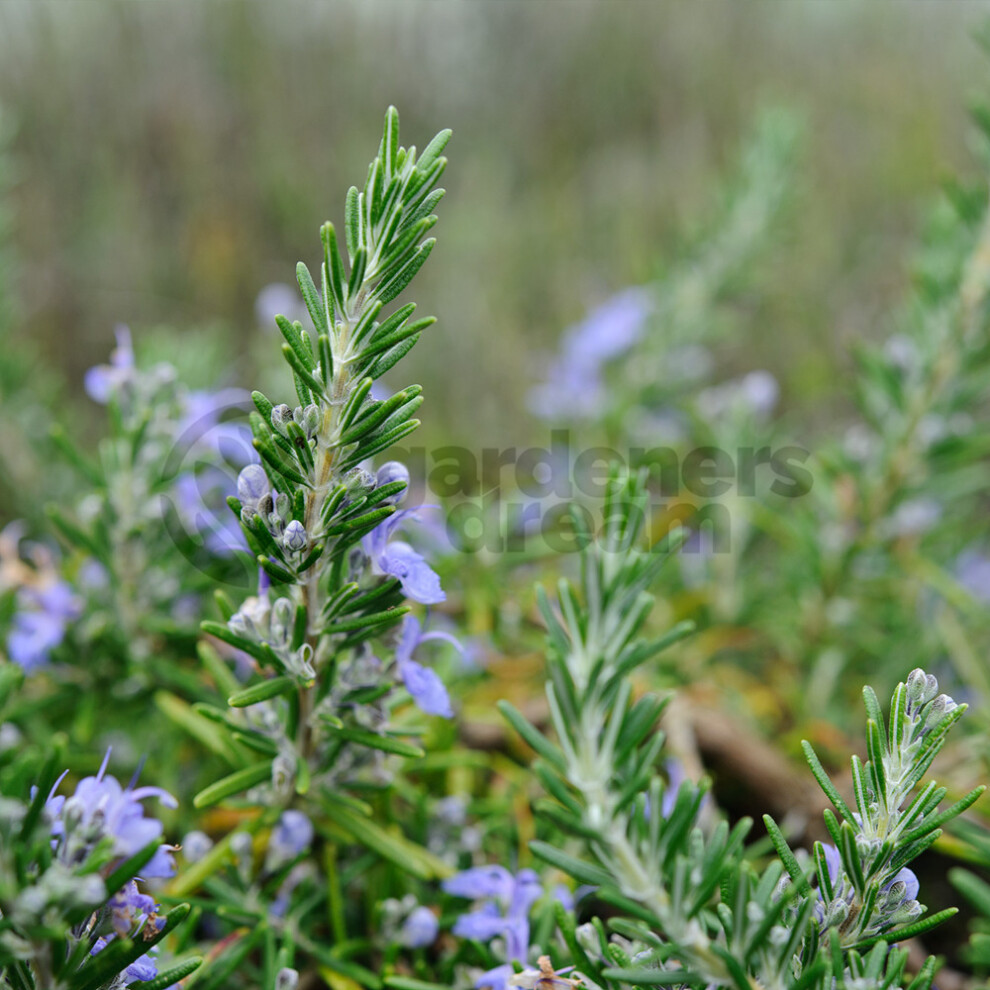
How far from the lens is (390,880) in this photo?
94cm

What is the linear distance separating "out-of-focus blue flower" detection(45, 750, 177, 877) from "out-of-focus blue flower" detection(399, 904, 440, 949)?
31cm

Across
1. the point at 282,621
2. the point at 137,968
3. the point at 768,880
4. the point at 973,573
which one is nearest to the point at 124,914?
the point at 137,968

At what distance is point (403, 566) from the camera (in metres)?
0.73

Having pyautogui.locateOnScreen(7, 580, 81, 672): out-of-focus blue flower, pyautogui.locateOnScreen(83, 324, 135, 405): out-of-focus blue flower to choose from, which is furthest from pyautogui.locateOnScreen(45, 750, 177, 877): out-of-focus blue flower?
pyautogui.locateOnScreen(83, 324, 135, 405): out-of-focus blue flower

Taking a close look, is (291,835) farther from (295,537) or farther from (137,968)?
(295,537)

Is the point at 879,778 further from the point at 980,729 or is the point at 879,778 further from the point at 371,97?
the point at 371,97

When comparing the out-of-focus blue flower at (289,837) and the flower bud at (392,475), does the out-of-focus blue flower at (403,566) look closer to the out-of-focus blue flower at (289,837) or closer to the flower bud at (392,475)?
the flower bud at (392,475)

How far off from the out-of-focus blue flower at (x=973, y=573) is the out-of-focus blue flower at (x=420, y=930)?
1.32 metres

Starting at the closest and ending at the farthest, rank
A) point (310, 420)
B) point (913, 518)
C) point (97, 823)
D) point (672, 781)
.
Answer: point (97, 823) < point (310, 420) < point (672, 781) < point (913, 518)

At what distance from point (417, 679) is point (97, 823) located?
0.94 feet

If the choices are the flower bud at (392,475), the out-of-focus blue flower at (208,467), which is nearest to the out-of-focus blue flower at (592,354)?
the out-of-focus blue flower at (208,467)

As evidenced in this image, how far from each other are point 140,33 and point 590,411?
4225 mm

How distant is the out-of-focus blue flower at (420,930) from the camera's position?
88 centimetres

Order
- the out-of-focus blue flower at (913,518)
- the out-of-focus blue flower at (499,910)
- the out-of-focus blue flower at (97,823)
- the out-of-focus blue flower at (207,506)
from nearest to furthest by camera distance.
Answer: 1. the out-of-focus blue flower at (97,823)
2. the out-of-focus blue flower at (499,910)
3. the out-of-focus blue flower at (207,506)
4. the out-of-focus blue flower at (913,518)
